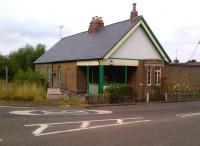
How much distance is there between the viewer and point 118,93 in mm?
24953

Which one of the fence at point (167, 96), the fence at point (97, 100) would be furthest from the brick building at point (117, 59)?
the fence at point (97, 100)

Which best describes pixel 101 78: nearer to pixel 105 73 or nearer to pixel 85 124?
pixel 105 73

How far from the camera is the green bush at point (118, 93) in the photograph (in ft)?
80.5

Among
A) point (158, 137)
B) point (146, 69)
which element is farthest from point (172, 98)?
point (158, 137)

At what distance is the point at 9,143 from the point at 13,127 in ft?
8.60

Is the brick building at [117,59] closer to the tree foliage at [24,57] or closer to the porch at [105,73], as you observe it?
the porch at [105,73]

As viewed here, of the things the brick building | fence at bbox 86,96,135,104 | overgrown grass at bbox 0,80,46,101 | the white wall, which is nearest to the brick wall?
the brick building

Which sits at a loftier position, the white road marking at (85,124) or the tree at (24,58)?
the tree at (24,58)

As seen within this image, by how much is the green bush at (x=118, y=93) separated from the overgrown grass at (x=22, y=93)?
14.5ft

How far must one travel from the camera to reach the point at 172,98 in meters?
28.1

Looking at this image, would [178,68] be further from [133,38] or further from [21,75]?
[21,75]

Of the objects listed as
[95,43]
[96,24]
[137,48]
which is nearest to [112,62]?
[137,48]

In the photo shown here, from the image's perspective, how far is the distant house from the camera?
93.8 feet

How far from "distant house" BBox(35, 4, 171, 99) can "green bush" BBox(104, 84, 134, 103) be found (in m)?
2.86
